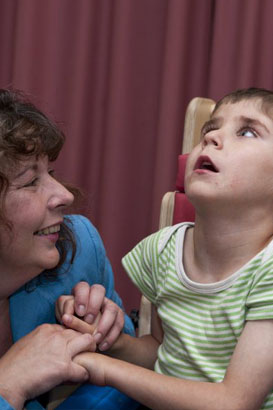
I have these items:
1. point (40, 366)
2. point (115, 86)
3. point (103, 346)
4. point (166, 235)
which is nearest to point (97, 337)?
point (103, 346)

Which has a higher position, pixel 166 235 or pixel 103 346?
pixel 166 235

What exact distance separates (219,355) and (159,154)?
1.26m

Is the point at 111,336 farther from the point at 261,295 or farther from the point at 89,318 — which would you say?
the point at 261,295

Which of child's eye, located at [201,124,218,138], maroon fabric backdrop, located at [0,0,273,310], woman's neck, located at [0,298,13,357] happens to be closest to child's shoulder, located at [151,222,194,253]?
child's eye, located at [201,124,218,138]

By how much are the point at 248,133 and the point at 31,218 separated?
0.46m

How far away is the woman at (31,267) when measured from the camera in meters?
1.02

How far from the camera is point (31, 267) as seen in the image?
114 cm

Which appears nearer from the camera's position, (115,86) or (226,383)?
(226,383)

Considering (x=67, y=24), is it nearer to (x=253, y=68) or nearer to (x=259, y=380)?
(x=253, y=68)

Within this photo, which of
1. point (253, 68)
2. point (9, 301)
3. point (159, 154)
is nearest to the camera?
point (9, 301)

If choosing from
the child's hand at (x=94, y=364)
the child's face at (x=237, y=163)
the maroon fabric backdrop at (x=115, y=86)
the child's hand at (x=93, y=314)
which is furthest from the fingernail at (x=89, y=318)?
the maroon fabric backdrop at (x=115, y=86)

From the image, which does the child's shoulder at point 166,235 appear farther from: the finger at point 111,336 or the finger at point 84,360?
the finger at point 84,360

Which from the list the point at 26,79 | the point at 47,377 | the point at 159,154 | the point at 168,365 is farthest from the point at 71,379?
the point at 26,79

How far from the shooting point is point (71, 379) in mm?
1011
